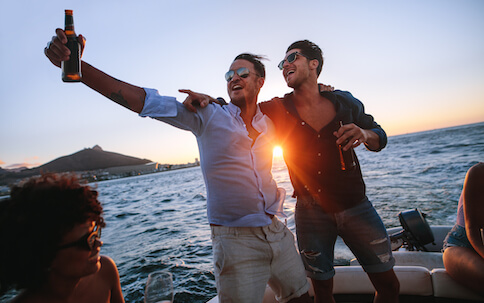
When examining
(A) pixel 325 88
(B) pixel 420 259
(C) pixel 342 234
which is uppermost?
(A) pixel 325 88

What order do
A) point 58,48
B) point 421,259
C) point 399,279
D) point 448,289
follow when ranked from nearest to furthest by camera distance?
point 58,48 < point 448,289 < point 399,279 < point 421,259

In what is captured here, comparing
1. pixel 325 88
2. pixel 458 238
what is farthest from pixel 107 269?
pixel 458 238

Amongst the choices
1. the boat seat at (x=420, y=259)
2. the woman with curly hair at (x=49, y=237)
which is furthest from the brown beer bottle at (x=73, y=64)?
the boat seat at (x=420, y=259)

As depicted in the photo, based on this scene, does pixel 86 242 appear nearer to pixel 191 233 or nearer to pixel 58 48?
pixel 58 48

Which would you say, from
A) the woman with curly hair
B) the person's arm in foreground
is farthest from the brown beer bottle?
the person's arm in foreground

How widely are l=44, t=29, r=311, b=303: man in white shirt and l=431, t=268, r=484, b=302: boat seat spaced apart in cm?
158

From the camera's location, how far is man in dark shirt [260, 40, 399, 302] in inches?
97.0

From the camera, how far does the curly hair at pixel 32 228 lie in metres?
1.44

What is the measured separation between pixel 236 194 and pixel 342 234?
4.11 feet

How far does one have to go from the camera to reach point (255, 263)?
2018 millimetres

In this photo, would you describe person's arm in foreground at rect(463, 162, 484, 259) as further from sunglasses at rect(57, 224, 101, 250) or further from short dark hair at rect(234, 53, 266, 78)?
sunglasses at rect(57, 224, 101, 250)

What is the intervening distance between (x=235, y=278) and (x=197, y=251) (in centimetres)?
667

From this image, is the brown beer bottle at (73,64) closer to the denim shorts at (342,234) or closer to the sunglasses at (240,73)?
the sunglasses at (240,73)

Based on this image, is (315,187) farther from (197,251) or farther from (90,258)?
(197,251)
